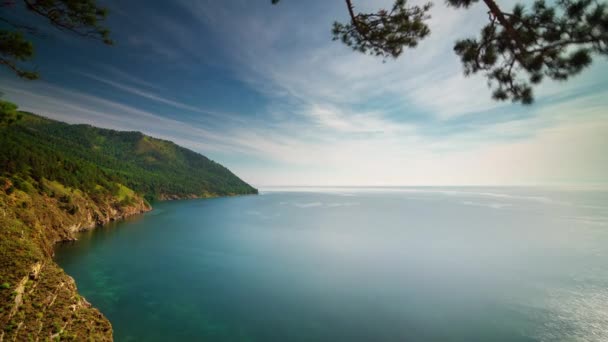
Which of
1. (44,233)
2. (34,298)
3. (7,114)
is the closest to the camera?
(7,114)

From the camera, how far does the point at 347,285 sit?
81.6 ft

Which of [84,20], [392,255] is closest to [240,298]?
[84,20]

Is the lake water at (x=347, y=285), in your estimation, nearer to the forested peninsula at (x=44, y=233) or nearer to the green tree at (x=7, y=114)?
the forested peninsula at (x=44, y=233)

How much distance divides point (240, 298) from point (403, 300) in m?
17.0

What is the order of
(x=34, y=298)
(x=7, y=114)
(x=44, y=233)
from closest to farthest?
(x=7, y=114)
(x=34, y=298)
(x=44, y=233)

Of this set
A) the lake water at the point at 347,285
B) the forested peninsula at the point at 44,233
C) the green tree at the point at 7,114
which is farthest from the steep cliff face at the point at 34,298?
Result: the green tree at the point at 7,114

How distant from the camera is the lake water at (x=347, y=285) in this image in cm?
1638

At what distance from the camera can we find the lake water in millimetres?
16375

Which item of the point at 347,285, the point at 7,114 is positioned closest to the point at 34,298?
the point at 7,114

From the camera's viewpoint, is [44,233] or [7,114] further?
[44,233]

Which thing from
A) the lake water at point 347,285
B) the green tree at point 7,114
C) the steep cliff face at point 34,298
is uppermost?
the green tree at point 7,114

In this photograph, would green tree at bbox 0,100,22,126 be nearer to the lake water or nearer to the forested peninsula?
the forested peninsula

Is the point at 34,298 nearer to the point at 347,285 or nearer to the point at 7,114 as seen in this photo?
the point at 7,114

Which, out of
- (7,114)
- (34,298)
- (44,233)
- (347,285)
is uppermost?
(7,114)
